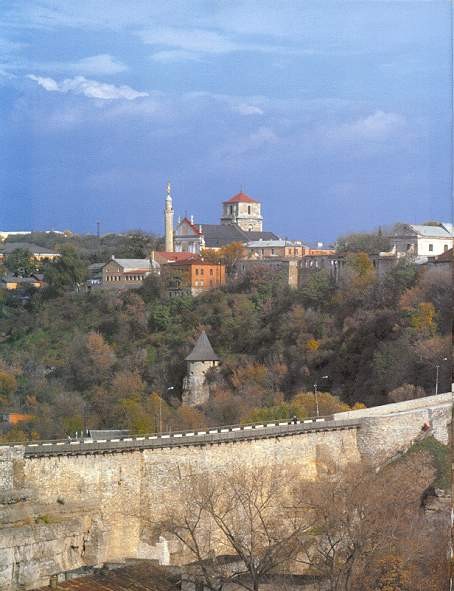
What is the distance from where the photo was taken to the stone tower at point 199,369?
180 feet

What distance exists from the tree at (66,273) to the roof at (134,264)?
4.96ft

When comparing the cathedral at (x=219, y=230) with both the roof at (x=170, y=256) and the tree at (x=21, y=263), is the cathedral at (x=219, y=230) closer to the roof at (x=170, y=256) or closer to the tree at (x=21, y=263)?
the roof at (x=170, y=256)

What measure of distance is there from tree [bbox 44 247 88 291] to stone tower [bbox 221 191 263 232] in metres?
12.2

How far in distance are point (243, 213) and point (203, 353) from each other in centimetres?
2791

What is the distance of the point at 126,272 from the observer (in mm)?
73562

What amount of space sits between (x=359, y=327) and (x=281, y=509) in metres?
24.1

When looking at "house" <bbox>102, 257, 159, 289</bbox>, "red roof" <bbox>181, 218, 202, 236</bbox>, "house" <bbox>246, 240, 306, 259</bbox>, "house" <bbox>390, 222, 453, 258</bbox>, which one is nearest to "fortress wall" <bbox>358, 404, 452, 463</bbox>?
"house" <bbox>390, 222, 453, 258</bbox>

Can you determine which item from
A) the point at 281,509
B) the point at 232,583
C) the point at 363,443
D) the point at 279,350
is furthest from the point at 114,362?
the point at 232,583

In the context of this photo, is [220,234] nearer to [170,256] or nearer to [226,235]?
[226,235]

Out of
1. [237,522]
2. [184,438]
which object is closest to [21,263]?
[184,438]

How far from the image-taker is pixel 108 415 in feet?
158

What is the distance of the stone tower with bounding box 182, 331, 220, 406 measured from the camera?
5484 cm

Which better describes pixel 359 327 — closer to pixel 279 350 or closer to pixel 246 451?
pixel 279 350

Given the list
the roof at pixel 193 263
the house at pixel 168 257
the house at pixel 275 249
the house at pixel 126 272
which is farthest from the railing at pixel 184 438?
the house at pixel 168 257
